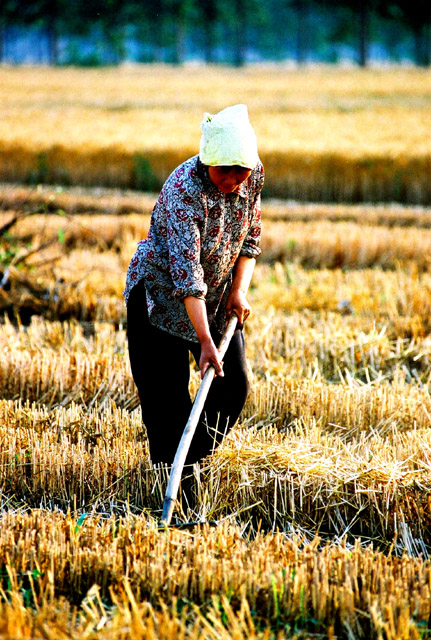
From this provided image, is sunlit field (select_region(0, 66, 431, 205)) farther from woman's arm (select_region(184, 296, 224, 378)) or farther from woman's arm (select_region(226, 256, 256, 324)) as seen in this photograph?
woman's arm (select_region(184, 296, 224, 378))

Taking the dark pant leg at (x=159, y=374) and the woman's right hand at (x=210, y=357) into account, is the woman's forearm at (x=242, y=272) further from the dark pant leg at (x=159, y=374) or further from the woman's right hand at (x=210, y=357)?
the woman's right hand at (x=210, y=357)

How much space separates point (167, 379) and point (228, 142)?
1.10 meters

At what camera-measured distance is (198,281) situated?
9.51 ft

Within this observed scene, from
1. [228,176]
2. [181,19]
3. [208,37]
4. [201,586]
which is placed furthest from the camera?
[208,37]

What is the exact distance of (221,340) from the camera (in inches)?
126

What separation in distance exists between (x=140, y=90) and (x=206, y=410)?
1233 inches

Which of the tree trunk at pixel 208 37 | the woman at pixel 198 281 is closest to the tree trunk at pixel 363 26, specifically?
the tree trunk at pixel 208 37

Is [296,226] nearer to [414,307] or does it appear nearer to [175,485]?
[414,307]

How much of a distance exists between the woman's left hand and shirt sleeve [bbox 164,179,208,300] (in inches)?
14.1

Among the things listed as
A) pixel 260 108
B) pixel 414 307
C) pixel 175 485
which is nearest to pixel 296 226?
pixel 414 307

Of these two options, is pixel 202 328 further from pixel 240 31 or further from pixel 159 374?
pixel 240 31

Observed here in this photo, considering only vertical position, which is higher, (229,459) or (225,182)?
(225,182)

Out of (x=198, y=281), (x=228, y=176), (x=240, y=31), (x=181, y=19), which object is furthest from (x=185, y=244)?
(x=240, y=31)

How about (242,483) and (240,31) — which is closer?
(242,483)
